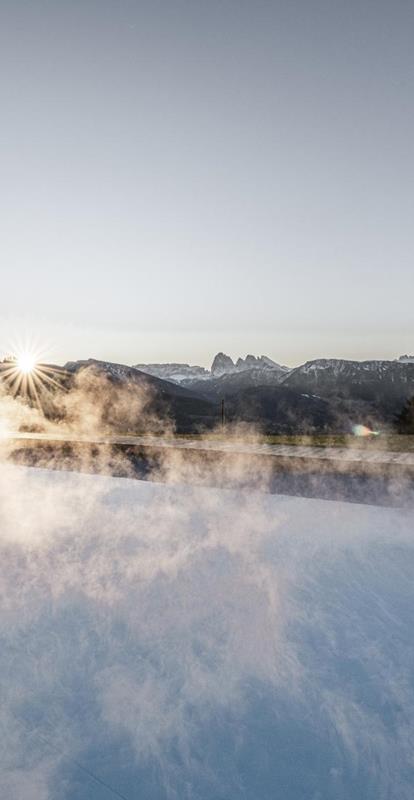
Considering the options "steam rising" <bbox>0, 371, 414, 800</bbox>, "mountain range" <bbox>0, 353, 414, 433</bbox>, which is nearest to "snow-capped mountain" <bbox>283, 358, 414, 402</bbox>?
"mountain range" <bbox>0, 353, 414, 433</bbox>

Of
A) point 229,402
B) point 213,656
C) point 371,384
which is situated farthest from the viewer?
point 371,384

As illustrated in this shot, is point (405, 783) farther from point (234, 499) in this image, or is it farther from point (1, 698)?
point (234, 499)

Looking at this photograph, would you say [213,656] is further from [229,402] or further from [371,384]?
[371,384]

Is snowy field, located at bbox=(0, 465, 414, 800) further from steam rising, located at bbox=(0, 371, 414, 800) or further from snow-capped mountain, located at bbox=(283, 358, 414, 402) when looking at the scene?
snow-capped mountain, located at bbox=(283, 358, 414, 402)

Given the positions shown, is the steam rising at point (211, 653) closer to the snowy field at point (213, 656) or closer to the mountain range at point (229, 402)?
the snowy field at point (213, 656)

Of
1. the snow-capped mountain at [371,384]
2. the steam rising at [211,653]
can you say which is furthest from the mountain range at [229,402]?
the steam rising at [211,653]

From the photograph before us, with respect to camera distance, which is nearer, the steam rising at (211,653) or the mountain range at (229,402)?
the steam rising at (211,653)

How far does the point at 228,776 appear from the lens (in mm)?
2932

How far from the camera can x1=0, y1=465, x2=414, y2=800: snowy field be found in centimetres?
296

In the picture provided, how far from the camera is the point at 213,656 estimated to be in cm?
400

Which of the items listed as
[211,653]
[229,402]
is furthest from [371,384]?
[211,653]

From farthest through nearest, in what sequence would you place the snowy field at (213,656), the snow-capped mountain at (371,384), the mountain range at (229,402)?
the snow-capped mountain at (371,384)
the mountain range at (229,402)
the snowy field at (213,656)

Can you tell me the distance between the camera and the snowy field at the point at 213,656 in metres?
2.96

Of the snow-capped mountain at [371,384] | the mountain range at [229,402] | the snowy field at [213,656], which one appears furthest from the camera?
the snow-capped mountain at [371,384]
